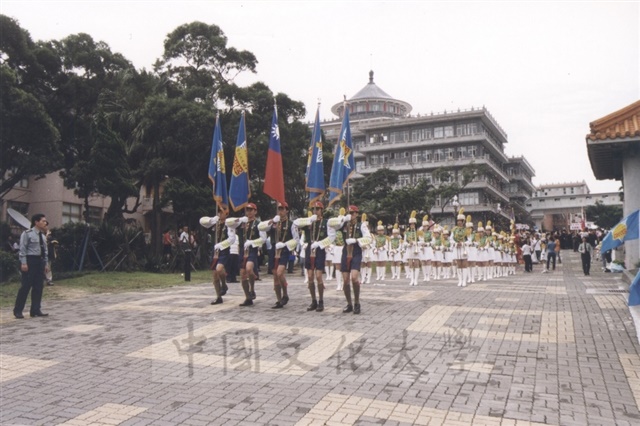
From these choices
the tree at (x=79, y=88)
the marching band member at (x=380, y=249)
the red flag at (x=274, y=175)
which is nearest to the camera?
the red flag at (x=274, y=175)

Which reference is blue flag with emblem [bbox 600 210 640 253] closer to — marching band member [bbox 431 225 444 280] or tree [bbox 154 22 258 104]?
marching band member [bbox 431 225 444 280]

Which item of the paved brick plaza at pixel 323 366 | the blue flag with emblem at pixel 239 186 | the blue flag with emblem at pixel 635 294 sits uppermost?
the blue flag with emblem at pixel 239 186

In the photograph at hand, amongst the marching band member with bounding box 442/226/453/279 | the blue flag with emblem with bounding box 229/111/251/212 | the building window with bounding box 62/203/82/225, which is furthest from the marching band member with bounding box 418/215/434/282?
the building window with bounding box 62/203/82/225

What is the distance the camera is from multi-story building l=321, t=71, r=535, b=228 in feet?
230

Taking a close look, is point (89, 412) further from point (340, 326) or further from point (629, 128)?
point (629, 128)

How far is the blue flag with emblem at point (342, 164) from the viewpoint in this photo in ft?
42.0

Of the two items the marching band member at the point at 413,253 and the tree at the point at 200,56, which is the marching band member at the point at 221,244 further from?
the tree at the point at 200,56

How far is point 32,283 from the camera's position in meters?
10.7

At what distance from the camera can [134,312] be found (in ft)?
36.0

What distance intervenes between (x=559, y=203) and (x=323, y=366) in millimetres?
102946

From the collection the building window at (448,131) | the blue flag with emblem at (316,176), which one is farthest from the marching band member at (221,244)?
the building window at (448,131)

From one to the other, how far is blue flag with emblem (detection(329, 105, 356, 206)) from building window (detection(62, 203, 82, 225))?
26.4m

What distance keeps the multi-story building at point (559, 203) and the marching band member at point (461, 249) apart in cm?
8435

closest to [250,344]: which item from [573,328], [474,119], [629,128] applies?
[573,328]
